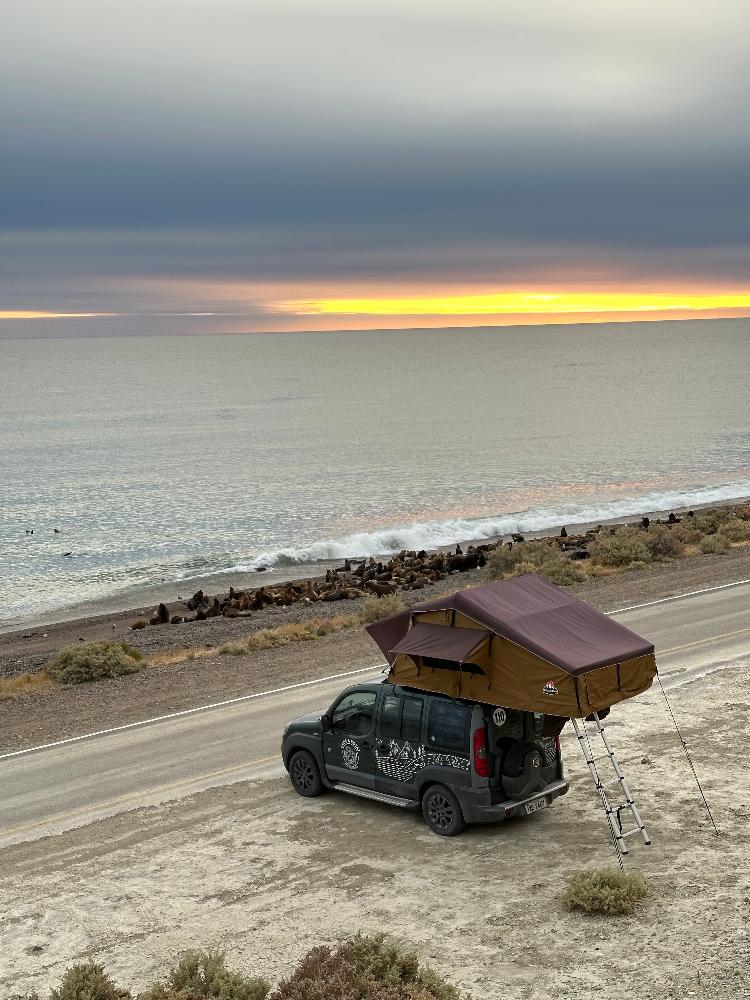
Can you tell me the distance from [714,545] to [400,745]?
85.9 feet

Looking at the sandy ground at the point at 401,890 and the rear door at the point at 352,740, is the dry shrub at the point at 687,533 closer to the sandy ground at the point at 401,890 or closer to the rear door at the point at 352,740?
the sandy ground at the point at 401,890

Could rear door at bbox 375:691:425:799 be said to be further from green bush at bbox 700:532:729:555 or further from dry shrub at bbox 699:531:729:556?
green bush at bbox 700:532:729:555

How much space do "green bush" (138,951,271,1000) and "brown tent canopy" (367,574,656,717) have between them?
14.1ft

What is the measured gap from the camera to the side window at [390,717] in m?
14.1

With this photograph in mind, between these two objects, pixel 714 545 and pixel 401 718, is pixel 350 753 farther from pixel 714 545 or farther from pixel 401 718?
pixel 714 545

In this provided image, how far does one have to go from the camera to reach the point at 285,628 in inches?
1130

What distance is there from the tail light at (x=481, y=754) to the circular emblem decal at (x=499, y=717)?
19 centimetres

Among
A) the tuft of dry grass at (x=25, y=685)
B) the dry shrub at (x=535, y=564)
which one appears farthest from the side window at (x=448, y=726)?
the dry shrub at (x=535, y=564)

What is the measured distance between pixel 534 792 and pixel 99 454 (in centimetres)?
9699

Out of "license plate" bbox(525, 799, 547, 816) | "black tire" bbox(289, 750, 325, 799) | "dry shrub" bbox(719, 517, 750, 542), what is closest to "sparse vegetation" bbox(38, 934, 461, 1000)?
"license plate" bbox(525, 799, 547, 816)

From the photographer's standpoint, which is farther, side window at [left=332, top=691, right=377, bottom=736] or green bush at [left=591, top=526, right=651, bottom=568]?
green bush at [left=591, top=526, right=651, bottom=568]

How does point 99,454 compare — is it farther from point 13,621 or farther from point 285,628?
point 285,628

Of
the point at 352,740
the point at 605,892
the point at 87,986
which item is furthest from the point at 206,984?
the point at 352,740

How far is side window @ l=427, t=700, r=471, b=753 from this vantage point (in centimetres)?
1327
